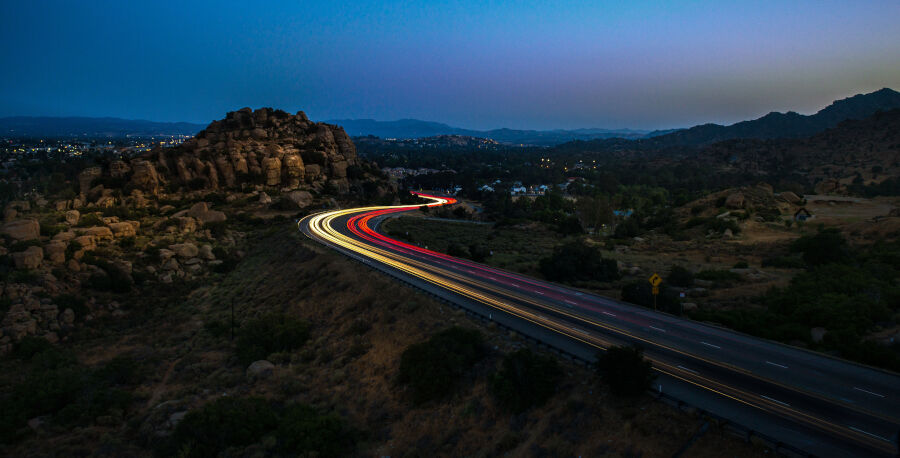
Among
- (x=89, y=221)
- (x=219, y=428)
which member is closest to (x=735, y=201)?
(x=219, y=428)

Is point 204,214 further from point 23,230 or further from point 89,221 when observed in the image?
point 23,230

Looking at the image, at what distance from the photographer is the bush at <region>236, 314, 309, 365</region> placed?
2403 centimetres

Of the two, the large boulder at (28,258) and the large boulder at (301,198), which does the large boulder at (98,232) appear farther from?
the large boulder at (301,198)

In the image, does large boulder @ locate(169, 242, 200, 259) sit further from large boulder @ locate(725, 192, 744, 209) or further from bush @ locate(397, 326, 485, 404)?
large boulder @ locate(725, 192, 744, 209)

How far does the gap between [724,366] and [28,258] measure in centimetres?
4900

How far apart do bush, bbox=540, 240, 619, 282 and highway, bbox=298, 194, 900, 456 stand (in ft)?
19.8

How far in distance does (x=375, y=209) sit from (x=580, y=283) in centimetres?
5097

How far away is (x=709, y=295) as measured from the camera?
91.9ft

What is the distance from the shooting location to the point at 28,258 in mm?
34000

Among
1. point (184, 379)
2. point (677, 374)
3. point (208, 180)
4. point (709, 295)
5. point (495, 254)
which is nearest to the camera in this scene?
point (677, 374)

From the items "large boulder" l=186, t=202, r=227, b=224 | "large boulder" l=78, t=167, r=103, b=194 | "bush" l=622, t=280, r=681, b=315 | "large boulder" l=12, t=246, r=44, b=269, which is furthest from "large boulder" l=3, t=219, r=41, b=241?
"bush" l=622, t=280, r=681, b=315

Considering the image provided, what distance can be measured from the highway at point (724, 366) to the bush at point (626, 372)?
793 mm

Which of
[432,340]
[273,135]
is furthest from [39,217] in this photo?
[432,340]

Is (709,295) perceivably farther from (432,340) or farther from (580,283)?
(432,340)
